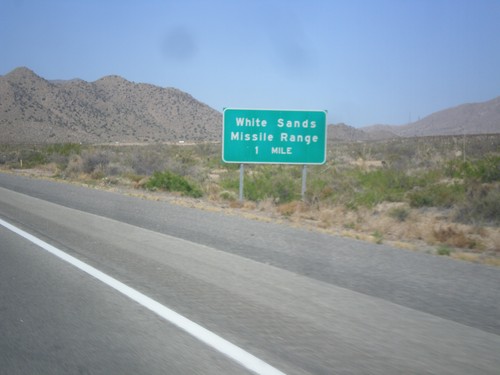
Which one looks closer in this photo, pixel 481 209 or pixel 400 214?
pixel 400 214

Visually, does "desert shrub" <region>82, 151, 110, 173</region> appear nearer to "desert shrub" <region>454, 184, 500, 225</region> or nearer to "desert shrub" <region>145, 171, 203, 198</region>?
"desert shrub" <region>145, 171, 203, 198</region>

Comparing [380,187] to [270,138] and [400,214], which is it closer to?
[270,138]

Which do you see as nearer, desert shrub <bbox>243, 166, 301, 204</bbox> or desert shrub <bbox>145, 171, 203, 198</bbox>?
desert shrub <bbox>243, 166, 301, 204</bbox>

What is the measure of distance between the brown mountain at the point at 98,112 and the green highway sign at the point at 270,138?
9374cm

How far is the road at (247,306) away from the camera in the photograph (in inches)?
215

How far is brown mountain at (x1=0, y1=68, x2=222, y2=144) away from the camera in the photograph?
114125 millimetres

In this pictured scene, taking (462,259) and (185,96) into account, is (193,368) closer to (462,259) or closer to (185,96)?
(462,259)

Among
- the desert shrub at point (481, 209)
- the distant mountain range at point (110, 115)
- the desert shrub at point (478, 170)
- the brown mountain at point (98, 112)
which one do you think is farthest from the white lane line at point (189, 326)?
the distant mountain range at point (110, 115)

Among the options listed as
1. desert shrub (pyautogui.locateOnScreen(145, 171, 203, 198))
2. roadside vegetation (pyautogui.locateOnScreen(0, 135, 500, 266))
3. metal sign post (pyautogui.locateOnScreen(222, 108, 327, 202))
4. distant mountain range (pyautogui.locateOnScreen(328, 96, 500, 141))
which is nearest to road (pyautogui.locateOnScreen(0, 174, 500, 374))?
roadside vegetation (pyautogui.locateOnScreen(0, 135, 500, 266))

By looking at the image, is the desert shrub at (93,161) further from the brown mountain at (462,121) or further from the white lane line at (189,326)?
the brown mountain at (462,121)

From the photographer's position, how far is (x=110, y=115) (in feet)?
421

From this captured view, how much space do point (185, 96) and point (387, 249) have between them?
139173mm

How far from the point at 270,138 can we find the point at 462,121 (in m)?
143

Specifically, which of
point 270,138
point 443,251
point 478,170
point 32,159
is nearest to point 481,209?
point 478,170
